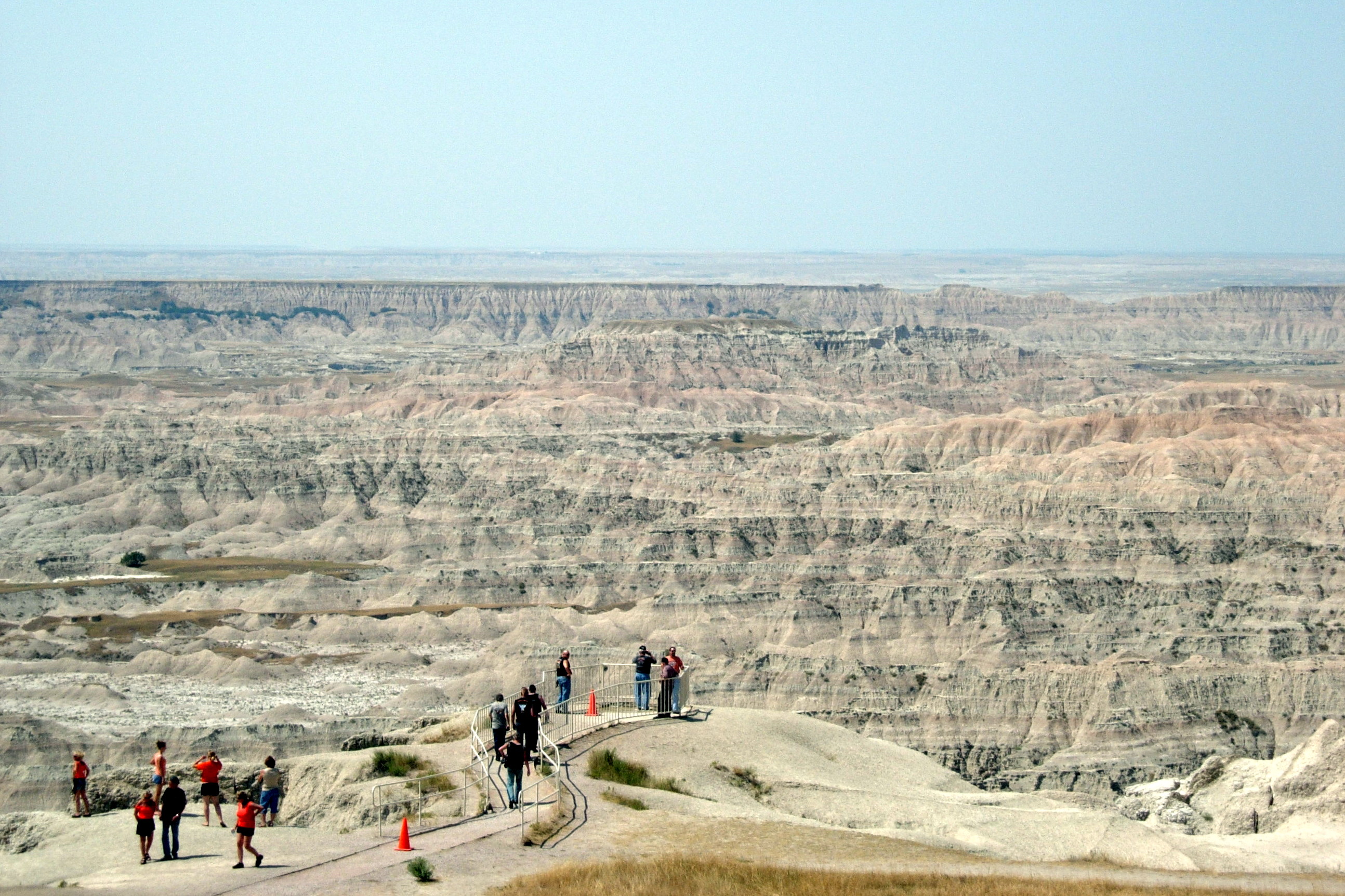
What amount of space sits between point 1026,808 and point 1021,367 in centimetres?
16114

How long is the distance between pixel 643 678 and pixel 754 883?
10.3m

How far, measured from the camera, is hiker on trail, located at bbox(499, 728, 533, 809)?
25.0 meters

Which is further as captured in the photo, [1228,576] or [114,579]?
[114,579]

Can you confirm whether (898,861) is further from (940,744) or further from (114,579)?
(114,579)

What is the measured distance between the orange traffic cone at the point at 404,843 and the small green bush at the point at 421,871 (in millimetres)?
1343

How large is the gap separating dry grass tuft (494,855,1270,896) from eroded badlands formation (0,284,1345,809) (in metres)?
24.3

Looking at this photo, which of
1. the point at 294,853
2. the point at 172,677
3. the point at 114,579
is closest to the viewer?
the point at 294,853

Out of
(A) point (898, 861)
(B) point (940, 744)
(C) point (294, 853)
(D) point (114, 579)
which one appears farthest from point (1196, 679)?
(D) point (114, 579)

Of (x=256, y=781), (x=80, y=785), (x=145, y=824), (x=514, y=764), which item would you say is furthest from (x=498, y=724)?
(x=80, y=785)

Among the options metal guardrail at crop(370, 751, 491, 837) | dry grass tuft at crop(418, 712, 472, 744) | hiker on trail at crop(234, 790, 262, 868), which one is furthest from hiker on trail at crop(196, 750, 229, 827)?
dry grass tuft at crop(418, 712, 472, 744)

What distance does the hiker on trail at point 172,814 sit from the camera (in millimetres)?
22688

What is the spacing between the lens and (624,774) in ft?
92.3

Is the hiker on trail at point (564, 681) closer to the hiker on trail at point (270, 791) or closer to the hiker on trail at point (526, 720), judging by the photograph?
the hiker on trail at point (526, 720)

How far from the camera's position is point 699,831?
981 inches
